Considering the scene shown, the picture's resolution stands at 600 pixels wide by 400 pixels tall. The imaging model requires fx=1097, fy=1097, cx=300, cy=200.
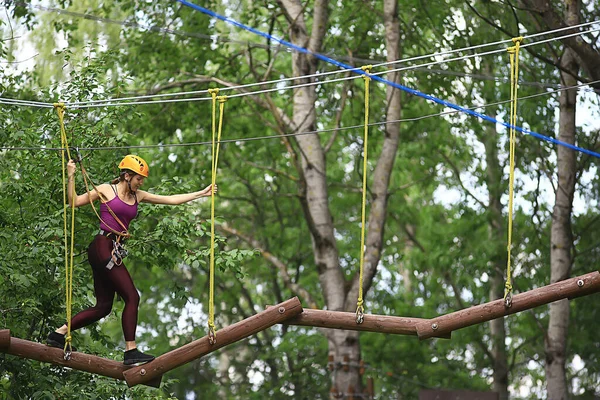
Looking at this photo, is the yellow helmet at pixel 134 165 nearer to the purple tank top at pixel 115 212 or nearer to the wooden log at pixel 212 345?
the purple tank top at pixel 115 212

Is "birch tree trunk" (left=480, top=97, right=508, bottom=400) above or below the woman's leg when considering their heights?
above

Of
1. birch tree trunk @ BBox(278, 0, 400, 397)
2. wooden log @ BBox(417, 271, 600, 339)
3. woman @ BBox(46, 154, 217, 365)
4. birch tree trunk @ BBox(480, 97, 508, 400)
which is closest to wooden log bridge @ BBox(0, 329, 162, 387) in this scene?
woman @ BBox(46, 154, 217, 365)

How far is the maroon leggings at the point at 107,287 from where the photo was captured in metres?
6.24

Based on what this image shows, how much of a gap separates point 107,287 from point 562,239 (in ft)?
20.3

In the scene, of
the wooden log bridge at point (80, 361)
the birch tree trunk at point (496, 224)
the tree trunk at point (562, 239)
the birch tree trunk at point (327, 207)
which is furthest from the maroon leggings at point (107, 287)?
the birch tree trunk at point (496, 224)

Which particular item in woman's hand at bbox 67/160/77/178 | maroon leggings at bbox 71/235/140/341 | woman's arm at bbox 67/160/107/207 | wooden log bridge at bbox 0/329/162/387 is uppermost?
woman's hand at bbox 67/160/77/178

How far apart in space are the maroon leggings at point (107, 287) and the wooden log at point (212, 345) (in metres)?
0.21

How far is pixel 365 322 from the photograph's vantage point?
624 cm

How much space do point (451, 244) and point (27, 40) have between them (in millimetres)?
6806

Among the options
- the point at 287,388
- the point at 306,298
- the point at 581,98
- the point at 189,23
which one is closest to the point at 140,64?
the point at 189,23

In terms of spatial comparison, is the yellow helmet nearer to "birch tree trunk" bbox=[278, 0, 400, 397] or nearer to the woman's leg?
the woman's leg

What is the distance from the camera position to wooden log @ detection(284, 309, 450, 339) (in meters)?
6.24

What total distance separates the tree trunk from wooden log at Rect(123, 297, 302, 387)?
18.0 feet

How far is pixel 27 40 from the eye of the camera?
13.8 metres
